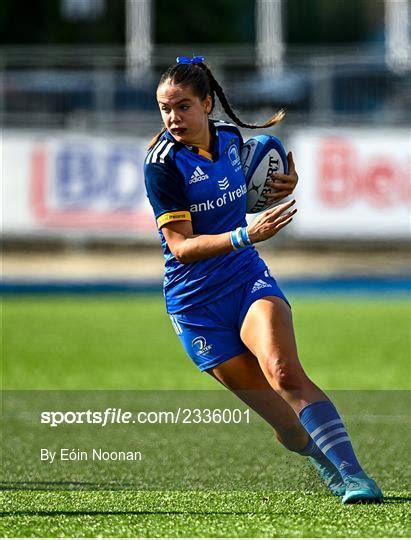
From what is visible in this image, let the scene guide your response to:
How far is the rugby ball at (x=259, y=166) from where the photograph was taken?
21.1ft

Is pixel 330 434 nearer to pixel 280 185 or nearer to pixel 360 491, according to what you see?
pixel 360 491

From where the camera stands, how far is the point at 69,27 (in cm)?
3041

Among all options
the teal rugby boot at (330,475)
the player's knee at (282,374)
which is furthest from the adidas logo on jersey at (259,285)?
the teal rugby boot at (330,475)

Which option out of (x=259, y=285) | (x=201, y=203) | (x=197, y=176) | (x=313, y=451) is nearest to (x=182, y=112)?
(x=197, y=176)

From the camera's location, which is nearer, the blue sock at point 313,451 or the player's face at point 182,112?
the player's face at point 182,112

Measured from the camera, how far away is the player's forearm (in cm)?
588

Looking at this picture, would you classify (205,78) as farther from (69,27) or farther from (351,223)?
(69,27)

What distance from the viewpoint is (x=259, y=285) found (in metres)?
6.21

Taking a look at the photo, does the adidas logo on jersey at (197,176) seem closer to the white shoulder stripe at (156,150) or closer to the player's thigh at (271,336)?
the white shoulder stripe at (156,150)

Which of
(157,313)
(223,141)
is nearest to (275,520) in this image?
(223,141)

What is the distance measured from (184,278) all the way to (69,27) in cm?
2486

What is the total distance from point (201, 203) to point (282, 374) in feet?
2.65
